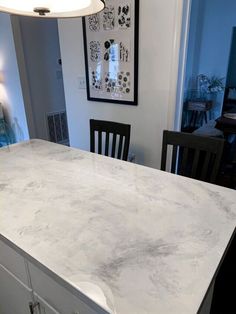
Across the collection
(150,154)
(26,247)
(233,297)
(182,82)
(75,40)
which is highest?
(75,40)

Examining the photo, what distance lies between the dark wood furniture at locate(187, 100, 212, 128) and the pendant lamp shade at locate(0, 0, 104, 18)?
3.70m

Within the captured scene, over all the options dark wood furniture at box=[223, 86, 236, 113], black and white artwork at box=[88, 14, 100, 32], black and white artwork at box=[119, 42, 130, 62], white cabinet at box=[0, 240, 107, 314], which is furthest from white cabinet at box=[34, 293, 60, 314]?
dark wood furniture at box=[223, 86, 236, 113]

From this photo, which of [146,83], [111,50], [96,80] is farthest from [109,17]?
[146,83]

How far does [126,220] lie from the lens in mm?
904

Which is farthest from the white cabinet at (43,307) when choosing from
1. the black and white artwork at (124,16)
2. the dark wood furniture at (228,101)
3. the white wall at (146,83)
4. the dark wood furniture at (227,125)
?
the dark wood furniture at (228,101)

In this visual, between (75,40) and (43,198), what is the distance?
6.61ft

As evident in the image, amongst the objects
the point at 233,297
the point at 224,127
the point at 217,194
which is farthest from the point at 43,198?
the point at 224,127

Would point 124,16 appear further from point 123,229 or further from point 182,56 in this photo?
point 123,229

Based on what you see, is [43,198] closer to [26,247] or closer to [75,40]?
[26,247]

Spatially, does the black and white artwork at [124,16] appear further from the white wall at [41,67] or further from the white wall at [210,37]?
the white wall at [210,37]

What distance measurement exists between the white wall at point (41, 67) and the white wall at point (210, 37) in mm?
2453

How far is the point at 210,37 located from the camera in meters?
4.52

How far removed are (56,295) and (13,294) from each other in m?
0.39

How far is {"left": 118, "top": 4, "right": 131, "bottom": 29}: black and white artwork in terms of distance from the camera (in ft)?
6.78
